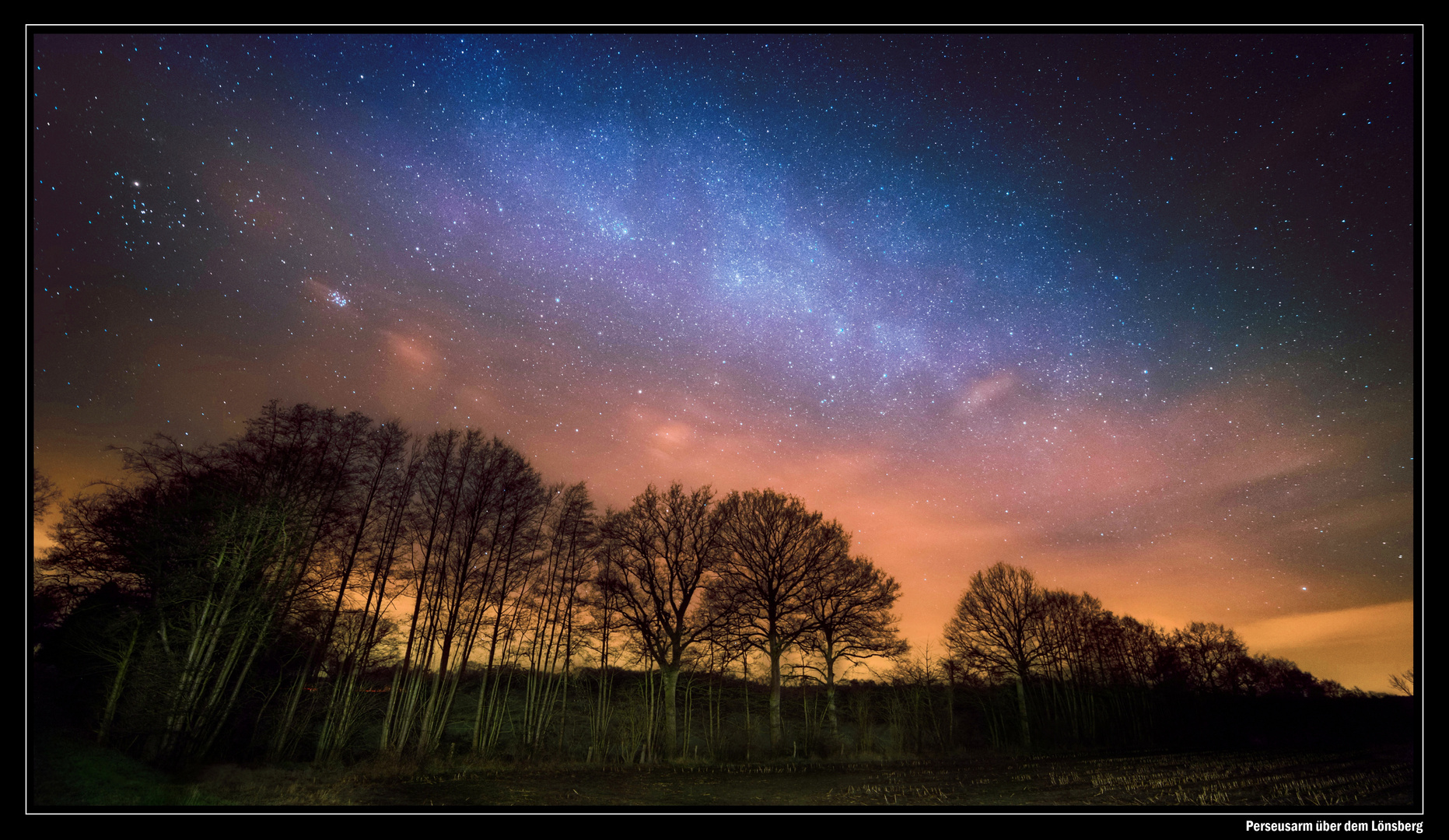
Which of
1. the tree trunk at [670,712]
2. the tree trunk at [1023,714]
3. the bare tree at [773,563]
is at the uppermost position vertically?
the bare tree at [773,563]

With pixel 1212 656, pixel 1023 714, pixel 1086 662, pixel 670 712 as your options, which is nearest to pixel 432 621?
pixel 670 712

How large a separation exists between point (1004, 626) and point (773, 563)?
23402mm

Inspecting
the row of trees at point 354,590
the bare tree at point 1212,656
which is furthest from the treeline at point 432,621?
the bare tree at point 1212,656

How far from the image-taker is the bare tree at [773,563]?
2852 centimetres

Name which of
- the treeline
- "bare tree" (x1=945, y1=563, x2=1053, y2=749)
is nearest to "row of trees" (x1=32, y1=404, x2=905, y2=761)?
the treeline

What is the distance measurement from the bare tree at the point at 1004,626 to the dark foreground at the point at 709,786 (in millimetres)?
14570

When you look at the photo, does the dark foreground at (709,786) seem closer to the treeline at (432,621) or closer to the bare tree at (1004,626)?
the treeline at (432,621)

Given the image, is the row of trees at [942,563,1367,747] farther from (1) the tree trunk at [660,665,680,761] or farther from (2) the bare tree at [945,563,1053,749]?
(1) the tree trunk at [660,665,680,761]

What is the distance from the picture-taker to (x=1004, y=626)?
40719 mm

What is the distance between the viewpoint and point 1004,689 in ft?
145

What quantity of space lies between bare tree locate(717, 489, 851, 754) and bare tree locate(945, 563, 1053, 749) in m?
17.7
